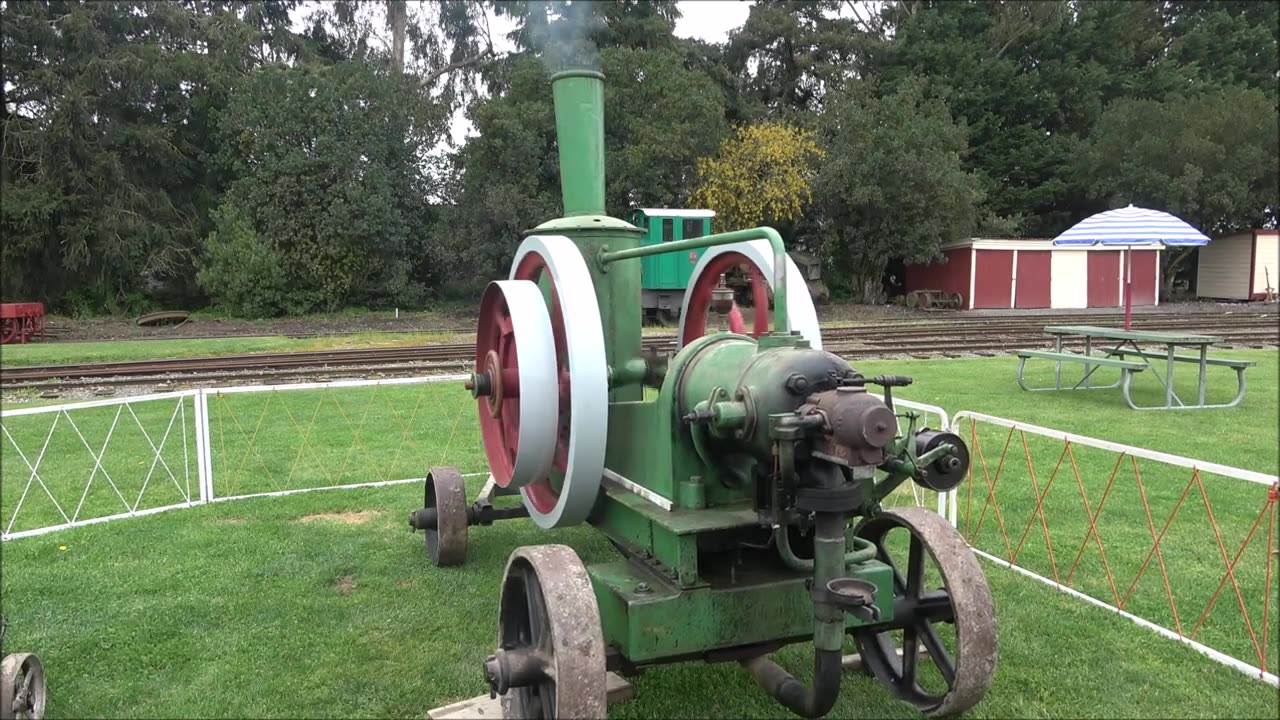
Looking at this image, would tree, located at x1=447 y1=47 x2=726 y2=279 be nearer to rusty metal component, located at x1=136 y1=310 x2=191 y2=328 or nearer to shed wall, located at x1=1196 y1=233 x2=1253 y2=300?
rusty metal component, located at x1=136 y1=310 x2=191 y2=328

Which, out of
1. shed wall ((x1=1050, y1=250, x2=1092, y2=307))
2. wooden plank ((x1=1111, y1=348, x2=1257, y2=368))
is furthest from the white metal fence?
shed wall ((x1=1050, y1=250, x2=1092, y2=307))

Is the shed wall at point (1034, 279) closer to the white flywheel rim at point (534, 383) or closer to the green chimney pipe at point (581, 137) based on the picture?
the green chimney pipe at point (581, 137)

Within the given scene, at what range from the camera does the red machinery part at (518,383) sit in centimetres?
328

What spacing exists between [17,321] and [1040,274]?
1071 inches

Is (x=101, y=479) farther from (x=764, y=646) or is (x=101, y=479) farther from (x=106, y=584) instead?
(x=764, y=646)

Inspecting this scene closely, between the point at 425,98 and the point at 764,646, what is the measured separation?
25.8 meters

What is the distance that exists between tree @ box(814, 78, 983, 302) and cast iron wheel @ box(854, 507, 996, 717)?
76.7 feet

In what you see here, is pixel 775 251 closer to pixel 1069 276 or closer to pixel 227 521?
pixel 227 521

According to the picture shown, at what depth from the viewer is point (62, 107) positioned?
22.3 meters

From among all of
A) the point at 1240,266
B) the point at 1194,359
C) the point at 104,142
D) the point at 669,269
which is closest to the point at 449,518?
the point at 1194,359

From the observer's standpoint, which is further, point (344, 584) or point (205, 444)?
point (205, 444)

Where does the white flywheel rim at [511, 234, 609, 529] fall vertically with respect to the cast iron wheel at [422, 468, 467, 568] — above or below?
above

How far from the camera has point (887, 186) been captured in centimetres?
2600

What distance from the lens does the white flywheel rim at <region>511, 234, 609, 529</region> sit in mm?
3086
